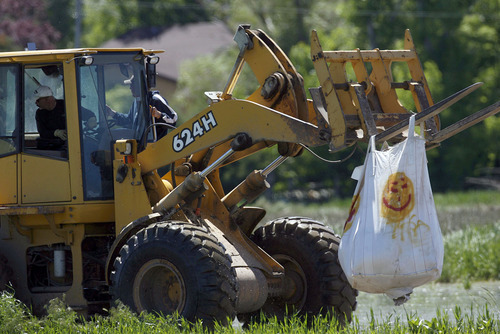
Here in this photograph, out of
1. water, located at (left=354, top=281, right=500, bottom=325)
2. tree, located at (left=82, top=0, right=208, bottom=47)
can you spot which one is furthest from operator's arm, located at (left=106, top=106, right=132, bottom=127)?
tree, located at (left=82, top=0, right=208, bottom=47)

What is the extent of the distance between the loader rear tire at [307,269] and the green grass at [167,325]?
2.90 feet

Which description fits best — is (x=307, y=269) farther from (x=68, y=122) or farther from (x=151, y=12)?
(x=151, y=12)

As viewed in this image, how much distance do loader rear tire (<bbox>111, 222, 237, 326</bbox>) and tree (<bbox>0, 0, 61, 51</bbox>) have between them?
2392 cm

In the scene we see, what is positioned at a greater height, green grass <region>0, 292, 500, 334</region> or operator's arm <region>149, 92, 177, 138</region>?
operator's arm <region>149, 92, 177, 138</region>

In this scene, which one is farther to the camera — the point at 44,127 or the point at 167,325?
the point at 44,127

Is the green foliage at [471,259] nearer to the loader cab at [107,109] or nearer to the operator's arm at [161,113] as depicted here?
the operator's arm at [161,113]

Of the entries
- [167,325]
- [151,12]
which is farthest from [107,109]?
[151,12]

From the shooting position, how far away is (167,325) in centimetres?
918

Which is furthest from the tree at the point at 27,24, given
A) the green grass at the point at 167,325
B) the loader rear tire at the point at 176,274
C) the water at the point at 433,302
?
the green grass at the point at 167,325

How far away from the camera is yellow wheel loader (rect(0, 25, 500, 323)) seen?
9.66 meters

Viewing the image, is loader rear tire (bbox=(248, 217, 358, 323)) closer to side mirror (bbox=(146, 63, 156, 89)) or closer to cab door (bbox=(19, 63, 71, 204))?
side mirror (bbox=(146, 63, 156, 89))

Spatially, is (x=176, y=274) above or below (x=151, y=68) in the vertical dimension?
below

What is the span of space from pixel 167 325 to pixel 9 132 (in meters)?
3.25

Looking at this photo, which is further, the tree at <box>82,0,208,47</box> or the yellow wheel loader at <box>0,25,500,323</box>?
the tree at <box>82,0,208,47</box>
